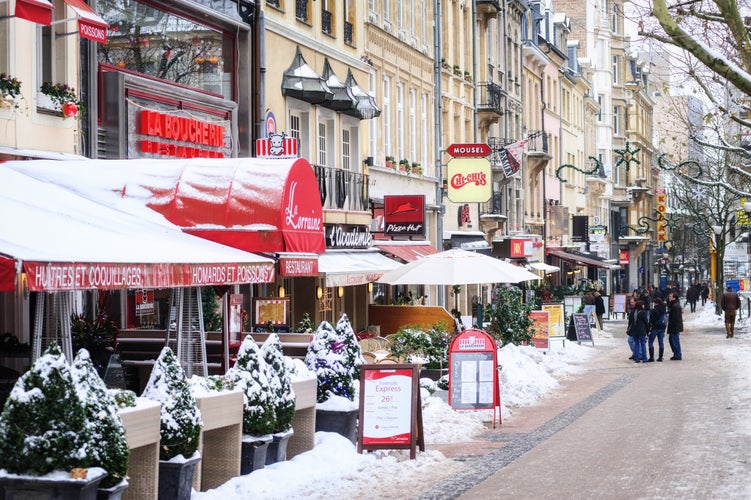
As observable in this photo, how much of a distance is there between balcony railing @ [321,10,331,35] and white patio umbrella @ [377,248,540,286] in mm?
6997

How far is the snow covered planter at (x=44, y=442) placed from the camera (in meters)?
9.17

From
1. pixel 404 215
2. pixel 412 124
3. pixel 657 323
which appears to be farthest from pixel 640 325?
pixel 412 124

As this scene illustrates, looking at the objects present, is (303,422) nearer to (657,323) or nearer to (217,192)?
(217,192)

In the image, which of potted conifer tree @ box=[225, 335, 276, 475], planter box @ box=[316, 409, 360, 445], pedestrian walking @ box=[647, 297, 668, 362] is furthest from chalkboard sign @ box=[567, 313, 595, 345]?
potted conifer tree @ box=[225, 335, 276, 475]

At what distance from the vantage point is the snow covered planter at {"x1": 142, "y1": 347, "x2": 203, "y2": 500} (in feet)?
35.5

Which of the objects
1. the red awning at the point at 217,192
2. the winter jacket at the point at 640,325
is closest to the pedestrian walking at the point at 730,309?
the winter jacket at the point at 640,325

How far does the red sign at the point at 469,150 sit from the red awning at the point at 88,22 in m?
21.6

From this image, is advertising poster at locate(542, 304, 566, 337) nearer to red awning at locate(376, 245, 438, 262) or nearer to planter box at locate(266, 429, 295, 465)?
red awning at locate(376, 245, 438, 262)

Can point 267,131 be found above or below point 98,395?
above

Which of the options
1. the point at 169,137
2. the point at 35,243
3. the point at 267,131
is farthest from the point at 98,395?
the point at 267,131

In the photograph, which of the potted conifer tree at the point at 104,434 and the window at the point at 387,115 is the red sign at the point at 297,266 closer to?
the potted conifer tree at the point at 104,434

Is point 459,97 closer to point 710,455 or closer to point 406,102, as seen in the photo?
point 406,102

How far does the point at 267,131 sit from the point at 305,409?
11338 millimetres

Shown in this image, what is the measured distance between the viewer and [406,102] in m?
36.2
